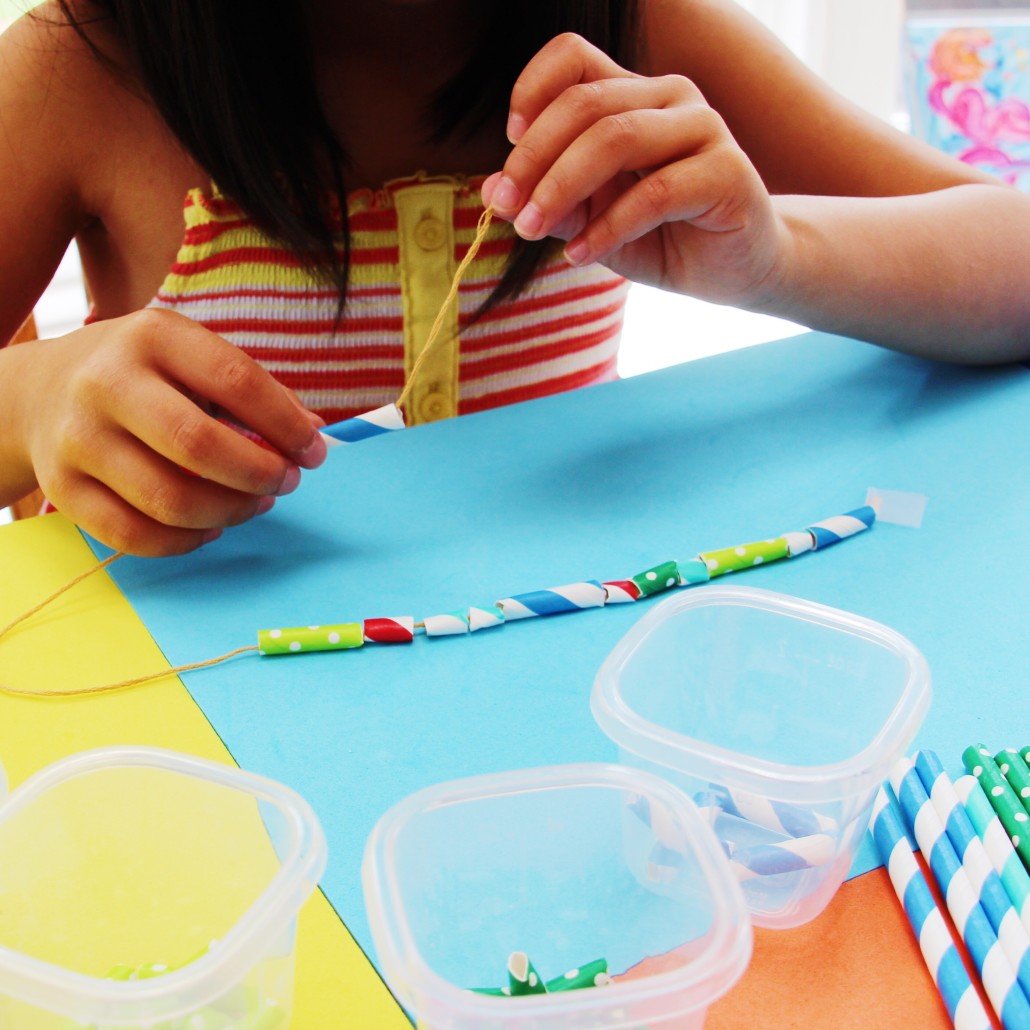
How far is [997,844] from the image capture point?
14.8 inches

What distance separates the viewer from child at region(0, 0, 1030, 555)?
579mm

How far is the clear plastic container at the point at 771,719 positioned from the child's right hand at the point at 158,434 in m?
0.25

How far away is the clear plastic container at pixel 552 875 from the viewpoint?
0.33 m

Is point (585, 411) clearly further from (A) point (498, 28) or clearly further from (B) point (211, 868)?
(B) point (211, 868)

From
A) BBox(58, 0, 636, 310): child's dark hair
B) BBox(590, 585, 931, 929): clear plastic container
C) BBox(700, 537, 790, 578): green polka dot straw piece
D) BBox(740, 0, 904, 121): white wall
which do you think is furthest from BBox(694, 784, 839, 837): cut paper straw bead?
BBox(740, 0, 904, 121): white wall

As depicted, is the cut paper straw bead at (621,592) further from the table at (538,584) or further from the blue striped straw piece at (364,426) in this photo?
the blue striped straw piece at (364,426)

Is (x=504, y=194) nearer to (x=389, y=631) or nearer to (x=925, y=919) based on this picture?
(x=389, y=631)

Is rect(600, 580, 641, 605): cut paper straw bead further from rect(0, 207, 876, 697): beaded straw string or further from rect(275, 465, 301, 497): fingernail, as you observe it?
rect(275, 465, 301, 497): fingernail

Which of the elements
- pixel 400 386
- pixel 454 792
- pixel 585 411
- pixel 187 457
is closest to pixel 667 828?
pixel 454 792

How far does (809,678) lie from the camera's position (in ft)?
1.47

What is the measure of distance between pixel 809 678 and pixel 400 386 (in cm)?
52

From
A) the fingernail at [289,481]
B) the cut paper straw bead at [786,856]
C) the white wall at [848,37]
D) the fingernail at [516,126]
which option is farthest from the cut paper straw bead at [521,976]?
the white wall at [848,37]

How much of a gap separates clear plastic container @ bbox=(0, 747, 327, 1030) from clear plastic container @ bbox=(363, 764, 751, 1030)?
0.04m

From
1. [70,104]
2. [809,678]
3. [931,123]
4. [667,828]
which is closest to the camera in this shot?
[667,828]
